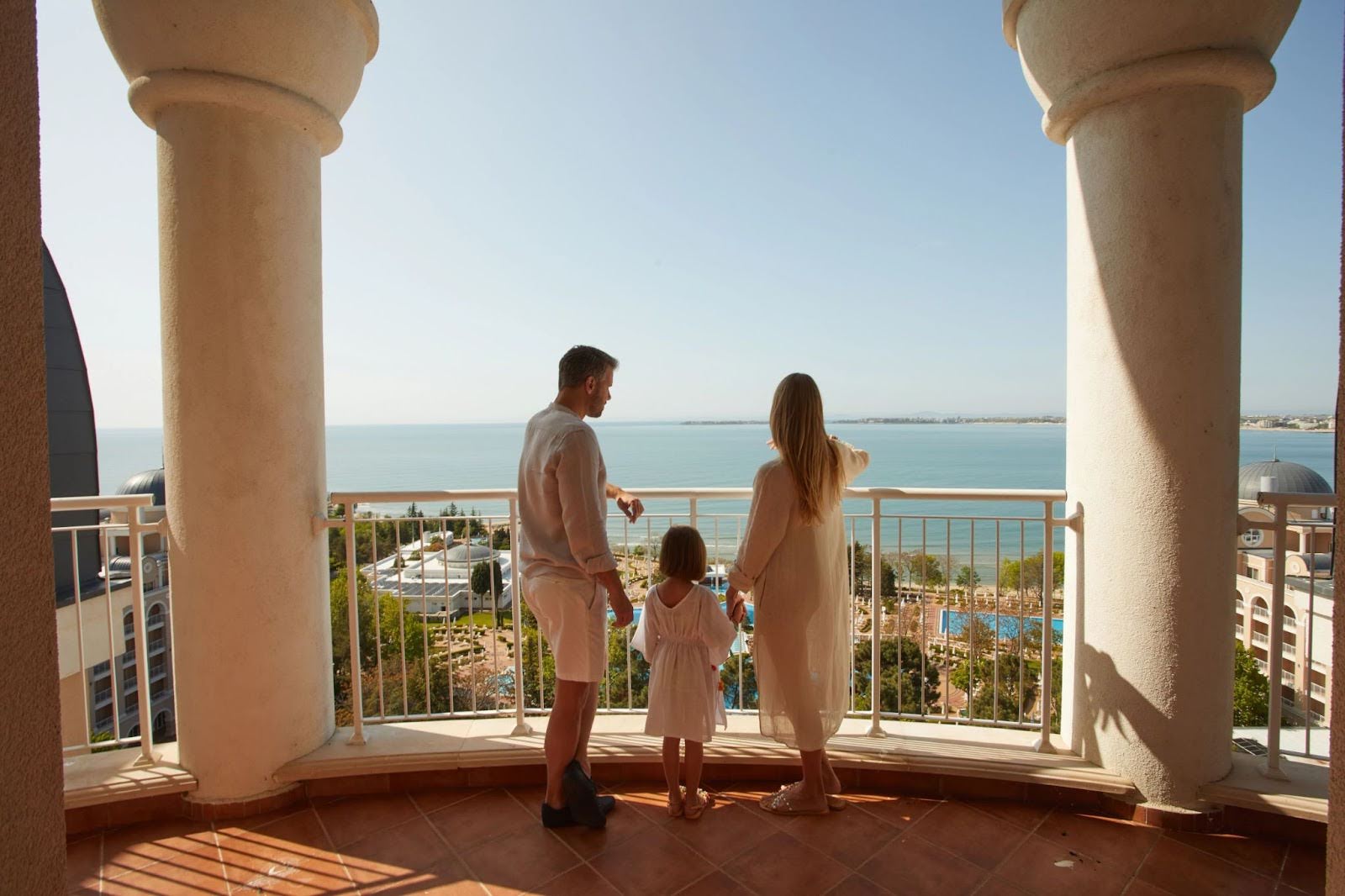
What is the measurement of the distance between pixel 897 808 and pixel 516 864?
1531mm

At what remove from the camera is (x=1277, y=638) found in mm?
2420

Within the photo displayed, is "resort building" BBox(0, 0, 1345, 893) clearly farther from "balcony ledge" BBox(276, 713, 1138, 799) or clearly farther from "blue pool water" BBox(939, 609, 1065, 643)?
"blue pool water" BBox(939, 609, 1065, 643)

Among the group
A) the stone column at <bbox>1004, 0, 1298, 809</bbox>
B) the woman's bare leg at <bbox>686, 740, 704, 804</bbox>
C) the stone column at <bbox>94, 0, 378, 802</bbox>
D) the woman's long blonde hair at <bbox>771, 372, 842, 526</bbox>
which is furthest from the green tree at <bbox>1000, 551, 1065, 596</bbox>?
the stone column at <bbox>94, 0, 378, 802</bbox>

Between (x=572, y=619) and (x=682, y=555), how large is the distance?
475 mm

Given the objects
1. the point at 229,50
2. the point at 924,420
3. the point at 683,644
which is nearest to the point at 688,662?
the point at 683,644

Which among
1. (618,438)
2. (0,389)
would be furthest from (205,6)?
(618,438)

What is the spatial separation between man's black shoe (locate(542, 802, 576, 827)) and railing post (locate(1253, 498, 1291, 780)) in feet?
9.04

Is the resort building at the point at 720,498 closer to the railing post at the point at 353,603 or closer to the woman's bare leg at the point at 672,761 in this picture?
the railing post at the point at 353,603

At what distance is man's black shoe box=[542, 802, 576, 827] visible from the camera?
2492mm

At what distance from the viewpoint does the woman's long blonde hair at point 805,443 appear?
2373 mm

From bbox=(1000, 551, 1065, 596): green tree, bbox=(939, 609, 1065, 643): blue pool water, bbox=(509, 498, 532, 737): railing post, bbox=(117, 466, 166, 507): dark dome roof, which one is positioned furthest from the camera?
bbox=(117, 466, 166, 507): dark dome roof

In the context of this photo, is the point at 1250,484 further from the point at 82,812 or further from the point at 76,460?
the point at 76,460

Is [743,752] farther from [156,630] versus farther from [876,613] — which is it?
[156,630]

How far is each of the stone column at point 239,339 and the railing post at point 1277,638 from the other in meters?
3.95
